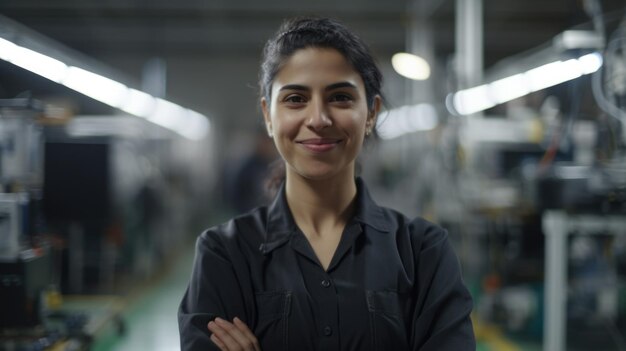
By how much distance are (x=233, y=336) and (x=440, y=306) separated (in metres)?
0.53

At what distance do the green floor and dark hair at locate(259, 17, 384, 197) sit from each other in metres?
2.99

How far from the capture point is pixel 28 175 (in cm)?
247

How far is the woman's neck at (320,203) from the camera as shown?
160cm

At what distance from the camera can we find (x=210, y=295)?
151 cm

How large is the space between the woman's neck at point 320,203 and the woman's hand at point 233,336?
12.5 inches

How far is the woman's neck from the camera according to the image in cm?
160

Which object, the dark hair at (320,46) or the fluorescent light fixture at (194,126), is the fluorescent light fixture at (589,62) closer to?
the dark hair at (320,46)

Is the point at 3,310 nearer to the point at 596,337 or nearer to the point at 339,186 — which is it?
the point at 339,186

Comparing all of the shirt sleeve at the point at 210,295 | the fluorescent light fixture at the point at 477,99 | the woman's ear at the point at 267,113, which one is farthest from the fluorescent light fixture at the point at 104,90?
the fluorescent light fixture at the point at 477,99

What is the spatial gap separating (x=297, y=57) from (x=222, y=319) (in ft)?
2.30

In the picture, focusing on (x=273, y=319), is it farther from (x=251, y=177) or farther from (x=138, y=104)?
(x=138, y=104)

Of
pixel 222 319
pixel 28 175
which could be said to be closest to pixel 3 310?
pixel 28 175

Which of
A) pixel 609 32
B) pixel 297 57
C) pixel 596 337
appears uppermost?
pixel 609 32

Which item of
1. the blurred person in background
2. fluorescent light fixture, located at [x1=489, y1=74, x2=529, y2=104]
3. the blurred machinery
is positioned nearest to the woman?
the blurred machinery
